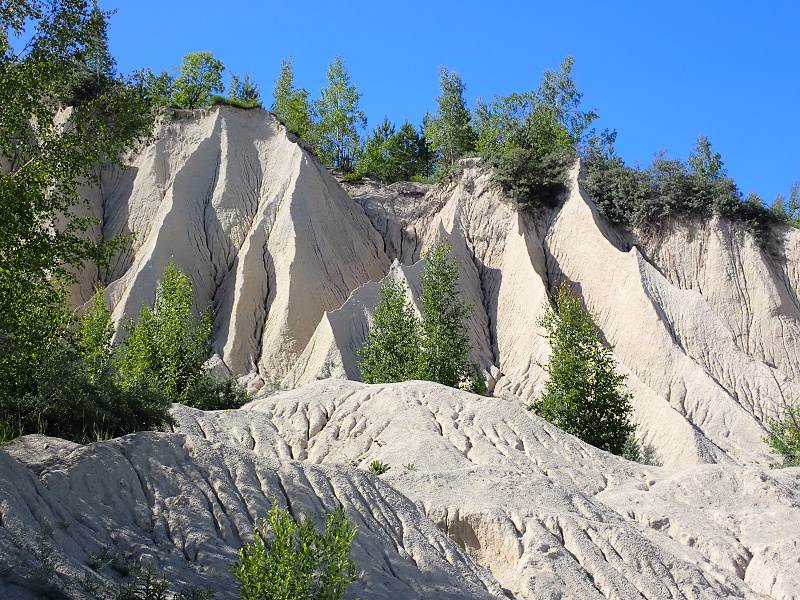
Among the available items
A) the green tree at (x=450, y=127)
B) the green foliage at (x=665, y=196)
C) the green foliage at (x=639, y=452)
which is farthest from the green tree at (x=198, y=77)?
the green foliage at (x=639, y=452)

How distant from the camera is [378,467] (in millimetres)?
16953

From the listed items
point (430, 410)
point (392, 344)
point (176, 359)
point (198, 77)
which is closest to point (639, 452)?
point (392, 344)

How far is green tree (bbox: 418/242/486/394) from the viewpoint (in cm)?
2823

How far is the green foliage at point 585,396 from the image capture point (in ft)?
84.3

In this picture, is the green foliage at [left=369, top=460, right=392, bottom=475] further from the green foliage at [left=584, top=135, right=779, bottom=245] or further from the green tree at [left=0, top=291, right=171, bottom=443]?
the green foliage at [left=584, top=135, right=779, bottom=245]

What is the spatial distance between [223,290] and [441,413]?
18.7 meters

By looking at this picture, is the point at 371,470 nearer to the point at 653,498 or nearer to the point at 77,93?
the point at 653,498

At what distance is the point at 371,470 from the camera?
16.9 meters

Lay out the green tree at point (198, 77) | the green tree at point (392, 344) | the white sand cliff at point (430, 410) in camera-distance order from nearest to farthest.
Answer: the white sand cliff at point (430, 410) → the green tree at point (392, 344) → the green tree at point (198, 77)

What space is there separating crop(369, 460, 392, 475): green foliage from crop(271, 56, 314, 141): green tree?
3976 centimetres

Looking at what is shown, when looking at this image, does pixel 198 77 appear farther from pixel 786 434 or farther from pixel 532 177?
pixel 786 434

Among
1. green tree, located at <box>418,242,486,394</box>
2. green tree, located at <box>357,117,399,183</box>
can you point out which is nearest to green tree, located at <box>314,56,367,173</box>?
green tree, located at <box>357,117,399,183</box>

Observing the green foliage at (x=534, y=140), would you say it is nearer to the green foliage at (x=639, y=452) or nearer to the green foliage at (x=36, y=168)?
the green foliage at (x=639, y=452)

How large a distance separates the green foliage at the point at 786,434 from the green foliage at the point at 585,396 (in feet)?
14.2
